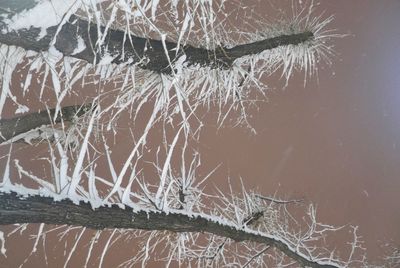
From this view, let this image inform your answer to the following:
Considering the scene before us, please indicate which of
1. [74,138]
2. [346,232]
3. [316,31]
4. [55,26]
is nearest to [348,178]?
[346,232]

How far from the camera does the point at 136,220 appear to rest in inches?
30.0

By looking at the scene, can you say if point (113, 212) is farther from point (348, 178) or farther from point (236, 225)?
point (348, 178)

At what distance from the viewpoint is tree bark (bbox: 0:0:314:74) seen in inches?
27.6

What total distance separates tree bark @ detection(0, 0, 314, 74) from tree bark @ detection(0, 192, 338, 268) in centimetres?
19

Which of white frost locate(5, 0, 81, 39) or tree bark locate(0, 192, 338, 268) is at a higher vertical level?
white frost locate(5, 0, 81, 39)

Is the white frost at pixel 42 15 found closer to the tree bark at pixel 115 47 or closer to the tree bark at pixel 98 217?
the tree bark at pixel 115 47

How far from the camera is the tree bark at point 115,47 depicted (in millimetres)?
702

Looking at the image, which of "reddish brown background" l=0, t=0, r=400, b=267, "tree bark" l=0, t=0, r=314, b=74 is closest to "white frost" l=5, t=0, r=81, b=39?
"tree bark" l=0, t=0, r=314, b=74

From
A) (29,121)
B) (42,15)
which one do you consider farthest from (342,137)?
(42,15)

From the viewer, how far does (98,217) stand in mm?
720

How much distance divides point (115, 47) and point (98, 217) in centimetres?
25

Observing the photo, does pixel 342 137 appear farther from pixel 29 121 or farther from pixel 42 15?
pixel 42 15

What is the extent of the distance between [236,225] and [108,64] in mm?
348

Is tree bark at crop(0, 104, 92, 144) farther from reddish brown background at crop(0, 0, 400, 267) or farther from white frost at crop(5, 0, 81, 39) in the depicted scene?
reddish brown background at crop(0, 0, 400, 267)
